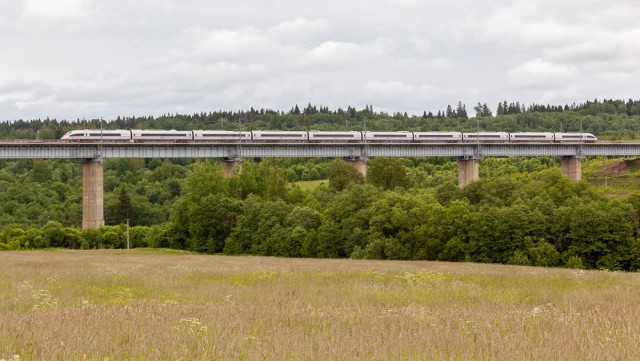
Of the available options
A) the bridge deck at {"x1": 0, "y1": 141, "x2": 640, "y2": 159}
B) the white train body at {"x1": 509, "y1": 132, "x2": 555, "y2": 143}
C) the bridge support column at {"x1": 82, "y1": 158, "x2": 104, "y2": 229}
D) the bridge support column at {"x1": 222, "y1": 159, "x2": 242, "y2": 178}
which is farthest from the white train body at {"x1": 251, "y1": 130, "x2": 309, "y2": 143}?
the white train body at {"x1": 509, "y1": 132, "x2": 555, "y2": 143}

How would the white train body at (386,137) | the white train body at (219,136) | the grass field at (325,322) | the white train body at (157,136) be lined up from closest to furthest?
the grass field at (325,322) < the white train body at (157,136) < the white train body at (219,136) < the white train body at (386,137)

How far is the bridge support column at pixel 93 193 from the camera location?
110 meters

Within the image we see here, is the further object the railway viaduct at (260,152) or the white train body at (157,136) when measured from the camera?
the white train body at (157,136)

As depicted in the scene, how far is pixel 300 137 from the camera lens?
128875 mm

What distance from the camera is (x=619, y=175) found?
166125 mm

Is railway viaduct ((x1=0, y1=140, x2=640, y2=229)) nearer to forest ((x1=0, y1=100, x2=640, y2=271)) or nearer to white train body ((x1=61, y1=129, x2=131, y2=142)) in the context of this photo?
white train body ((x1=61, y1=129, x2=131, y2=142))

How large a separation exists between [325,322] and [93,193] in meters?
105

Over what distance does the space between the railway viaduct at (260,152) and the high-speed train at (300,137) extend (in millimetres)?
941

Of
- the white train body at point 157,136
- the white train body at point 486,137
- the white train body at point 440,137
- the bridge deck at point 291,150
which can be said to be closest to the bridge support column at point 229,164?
the bridge deck at point 291,150

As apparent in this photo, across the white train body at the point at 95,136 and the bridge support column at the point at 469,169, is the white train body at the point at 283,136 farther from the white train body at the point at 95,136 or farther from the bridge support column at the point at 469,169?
the bridge support column at the point at 469,169

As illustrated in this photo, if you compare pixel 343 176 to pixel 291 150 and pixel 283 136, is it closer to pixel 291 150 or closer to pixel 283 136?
pixel 291 150

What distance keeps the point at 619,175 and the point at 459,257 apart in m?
115

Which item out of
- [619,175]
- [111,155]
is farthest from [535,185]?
[619,175]

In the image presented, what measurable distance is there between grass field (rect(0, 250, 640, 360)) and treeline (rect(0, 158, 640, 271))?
139 feet
